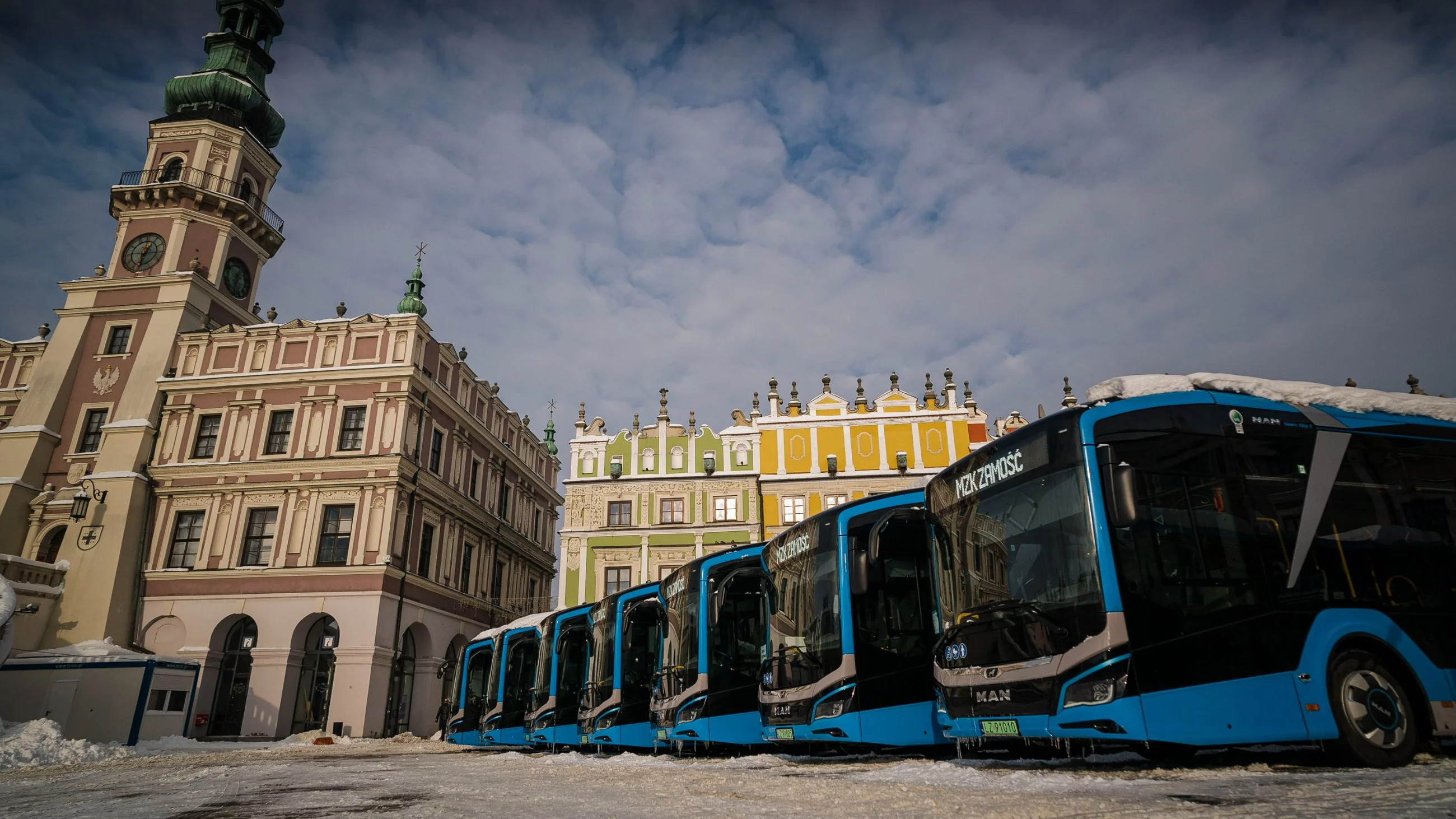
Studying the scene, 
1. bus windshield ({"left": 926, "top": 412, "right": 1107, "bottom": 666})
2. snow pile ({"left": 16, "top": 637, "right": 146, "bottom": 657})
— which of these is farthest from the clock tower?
bus windshield ({"left": 926, "top": 412, "right": 1107, "bottom": 666})

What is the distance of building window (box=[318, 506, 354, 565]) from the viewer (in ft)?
91.7

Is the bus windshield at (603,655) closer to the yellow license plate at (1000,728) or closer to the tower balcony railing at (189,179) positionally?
the yellow license plate at (1000,728)

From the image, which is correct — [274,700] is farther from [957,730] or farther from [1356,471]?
[1356,471]

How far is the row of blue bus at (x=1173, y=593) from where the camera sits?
663 cm

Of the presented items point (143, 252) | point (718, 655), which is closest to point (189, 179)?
point (143, 252)

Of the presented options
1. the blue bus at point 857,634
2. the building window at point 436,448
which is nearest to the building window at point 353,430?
the building window at point 436,448

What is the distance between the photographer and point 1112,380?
817 centimetres

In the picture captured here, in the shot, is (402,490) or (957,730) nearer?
(957,730)

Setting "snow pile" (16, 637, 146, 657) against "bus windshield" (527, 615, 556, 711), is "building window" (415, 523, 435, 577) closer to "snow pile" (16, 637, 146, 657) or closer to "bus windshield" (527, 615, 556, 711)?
"snow pile" (16, 637, 146, 657)

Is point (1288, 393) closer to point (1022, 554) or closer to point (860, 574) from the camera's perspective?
point (1022, 554)

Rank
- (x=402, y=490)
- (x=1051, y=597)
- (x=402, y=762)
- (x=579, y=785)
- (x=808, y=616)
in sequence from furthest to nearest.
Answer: (x=402, y=490) → (x=402, y=762) → (x=808, y=616) → (x=579, y=785) → (x=1051, y=597)

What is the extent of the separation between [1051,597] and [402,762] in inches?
443

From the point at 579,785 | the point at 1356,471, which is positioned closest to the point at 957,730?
the point at 579,785

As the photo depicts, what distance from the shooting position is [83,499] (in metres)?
27.0
